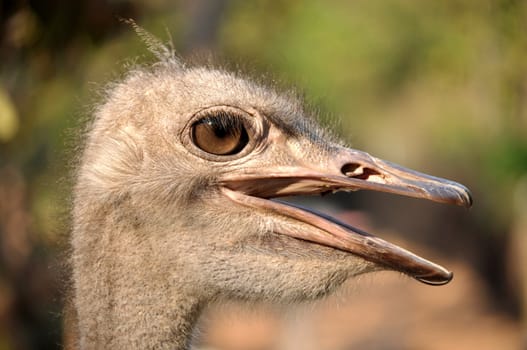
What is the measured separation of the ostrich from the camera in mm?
3545

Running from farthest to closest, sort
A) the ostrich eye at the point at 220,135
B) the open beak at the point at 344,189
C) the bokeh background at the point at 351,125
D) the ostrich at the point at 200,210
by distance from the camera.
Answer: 1. the bokeh background at the point at 351,125
2. the ostrich eye at the point at 220,135
3. the ostrich at the point at 200,210
4. the open beak at the point at 344,189

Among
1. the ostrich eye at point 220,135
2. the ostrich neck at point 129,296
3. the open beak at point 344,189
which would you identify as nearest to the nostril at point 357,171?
the open beak at point 344,189

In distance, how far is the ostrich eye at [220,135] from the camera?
3.67 meters

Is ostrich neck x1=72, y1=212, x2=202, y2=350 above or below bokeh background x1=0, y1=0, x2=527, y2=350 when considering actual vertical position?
below

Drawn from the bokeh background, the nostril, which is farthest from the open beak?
the bokeh background

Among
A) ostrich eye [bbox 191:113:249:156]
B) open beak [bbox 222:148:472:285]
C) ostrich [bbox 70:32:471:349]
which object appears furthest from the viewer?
ostrich eye [bbox 191:113:249:156]

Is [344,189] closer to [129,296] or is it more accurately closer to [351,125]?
[129,296]

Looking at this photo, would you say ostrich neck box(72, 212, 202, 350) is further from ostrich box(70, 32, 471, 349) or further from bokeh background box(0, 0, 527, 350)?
bokeh background box(0, 0, 527, 350)

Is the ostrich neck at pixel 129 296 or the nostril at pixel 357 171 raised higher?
the nostril at pixel 357 171

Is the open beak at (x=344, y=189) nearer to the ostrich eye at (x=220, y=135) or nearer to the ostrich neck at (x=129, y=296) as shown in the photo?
the ostrich eye at (x=220, y=135)

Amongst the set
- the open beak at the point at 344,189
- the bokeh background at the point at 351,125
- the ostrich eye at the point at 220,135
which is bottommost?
the open beak at the point at 344,189

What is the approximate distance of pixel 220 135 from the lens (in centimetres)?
369

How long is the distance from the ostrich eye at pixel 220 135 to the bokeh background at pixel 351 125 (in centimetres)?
41

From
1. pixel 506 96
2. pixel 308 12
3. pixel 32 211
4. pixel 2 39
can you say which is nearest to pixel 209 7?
pixel 32 211
